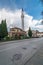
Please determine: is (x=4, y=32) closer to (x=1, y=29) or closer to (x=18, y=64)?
(x=1, y=29)

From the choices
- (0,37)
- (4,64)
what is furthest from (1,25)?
(4,64)

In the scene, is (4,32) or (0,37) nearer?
(0,37)

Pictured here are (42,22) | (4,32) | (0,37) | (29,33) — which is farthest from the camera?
(29,33)

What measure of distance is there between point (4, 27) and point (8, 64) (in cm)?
5352

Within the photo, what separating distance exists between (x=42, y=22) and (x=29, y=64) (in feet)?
6.01

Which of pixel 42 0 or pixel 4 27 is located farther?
pixel 4 27

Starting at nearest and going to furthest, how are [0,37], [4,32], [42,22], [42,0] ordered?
[42,0], [42,22], [0,37], [4,32]

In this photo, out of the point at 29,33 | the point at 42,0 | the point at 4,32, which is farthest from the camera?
the point at 29,33

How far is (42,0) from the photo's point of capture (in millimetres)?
6449

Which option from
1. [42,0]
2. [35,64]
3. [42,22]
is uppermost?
[42,0]

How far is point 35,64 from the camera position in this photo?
8.66 m

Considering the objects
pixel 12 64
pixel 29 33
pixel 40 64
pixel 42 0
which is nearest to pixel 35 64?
pixel 40 64

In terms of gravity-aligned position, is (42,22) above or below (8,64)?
above

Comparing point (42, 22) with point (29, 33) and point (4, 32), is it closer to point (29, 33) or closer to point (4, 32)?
point (4, 32)
